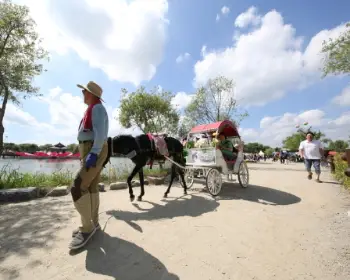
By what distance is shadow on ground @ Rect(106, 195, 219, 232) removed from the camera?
4.46 meters

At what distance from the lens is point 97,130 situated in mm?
3102

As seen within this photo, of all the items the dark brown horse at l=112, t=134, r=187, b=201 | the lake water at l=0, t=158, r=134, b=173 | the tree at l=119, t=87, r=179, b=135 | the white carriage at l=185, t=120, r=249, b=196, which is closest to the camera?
the dark brown horse at l=112, t=134, r=187, b=201

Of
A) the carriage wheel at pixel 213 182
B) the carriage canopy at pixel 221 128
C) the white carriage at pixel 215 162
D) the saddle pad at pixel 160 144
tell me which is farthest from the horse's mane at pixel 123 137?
the carriage canopy at pixel 221 128

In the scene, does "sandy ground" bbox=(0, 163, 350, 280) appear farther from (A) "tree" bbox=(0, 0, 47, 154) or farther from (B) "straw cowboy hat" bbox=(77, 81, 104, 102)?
(A) "tree" bbox=(0, 0, 47, 154)

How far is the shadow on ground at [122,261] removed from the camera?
8.50 ft

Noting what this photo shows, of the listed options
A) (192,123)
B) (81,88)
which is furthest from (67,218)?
(192,123)

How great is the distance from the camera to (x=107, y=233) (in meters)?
3.60

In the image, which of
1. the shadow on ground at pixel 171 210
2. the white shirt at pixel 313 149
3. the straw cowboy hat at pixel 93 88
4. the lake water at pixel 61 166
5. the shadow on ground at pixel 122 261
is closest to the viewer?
the shadow on ground at pixel 122 261

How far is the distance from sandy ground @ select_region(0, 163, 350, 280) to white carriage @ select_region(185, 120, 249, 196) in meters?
1.01

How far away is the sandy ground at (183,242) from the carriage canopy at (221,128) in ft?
9.17

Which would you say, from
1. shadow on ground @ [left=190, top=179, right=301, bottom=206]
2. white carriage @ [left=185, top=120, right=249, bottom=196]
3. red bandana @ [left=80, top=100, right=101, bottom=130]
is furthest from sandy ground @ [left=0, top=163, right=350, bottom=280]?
red bandana @ [left=80, top=100, right=101, bottom=130]

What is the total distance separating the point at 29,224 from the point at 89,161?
2408 millimetres

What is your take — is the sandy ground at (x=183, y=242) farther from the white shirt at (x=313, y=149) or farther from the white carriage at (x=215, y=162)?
the white shirt at (x=313, y=149)

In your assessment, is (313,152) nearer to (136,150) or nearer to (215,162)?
(215,162)
